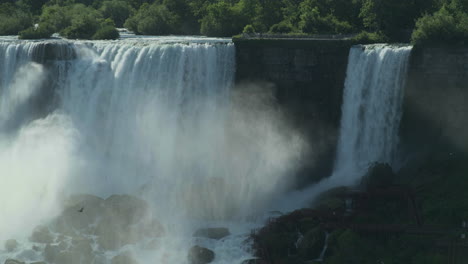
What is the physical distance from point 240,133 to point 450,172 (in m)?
12.9

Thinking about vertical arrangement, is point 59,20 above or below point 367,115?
above

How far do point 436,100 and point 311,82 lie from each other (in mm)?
7512

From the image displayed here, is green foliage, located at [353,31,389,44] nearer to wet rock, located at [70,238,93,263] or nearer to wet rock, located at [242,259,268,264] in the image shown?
wet rock, located at [242,259,268,264]

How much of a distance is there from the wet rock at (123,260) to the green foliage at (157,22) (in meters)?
30.6

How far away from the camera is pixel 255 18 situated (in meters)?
61.5

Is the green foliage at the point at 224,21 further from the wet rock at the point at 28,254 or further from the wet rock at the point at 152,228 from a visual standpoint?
the wet rock at the point at 28,254

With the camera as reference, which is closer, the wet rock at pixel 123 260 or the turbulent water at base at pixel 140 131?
the wet rock at pixel 123 260

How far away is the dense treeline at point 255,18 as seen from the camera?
157ft

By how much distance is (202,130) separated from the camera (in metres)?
48.8

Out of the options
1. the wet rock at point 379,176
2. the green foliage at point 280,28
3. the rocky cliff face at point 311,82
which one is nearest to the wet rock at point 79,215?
the rocky cliff face at point 311,82

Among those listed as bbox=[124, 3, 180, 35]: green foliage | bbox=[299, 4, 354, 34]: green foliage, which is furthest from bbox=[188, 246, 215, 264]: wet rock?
bbox=[124, 3, 180, 35]: green foliage

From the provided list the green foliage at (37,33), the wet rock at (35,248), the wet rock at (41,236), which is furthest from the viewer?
the green foliage at (37,33)

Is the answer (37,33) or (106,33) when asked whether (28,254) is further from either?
(37,33)

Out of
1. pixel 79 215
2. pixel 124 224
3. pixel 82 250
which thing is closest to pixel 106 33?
pixel 79 215
